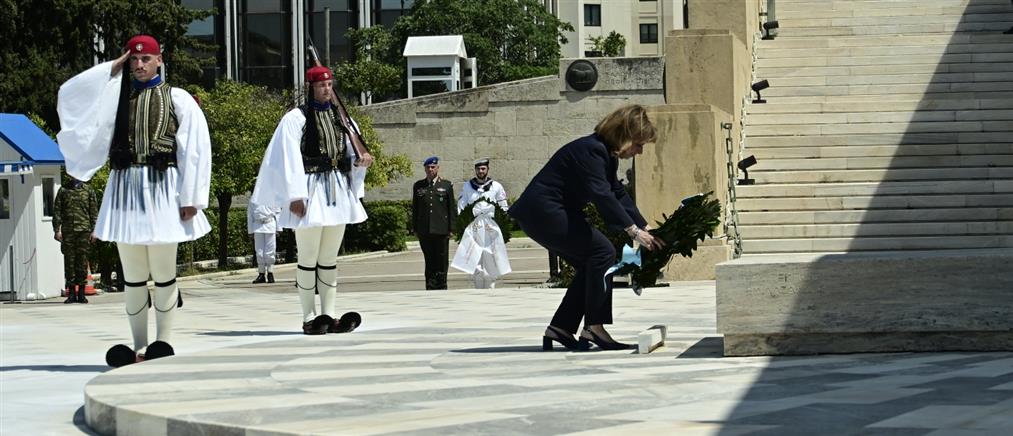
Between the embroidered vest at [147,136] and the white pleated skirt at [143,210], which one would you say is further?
the embroidered vest at [147,136]

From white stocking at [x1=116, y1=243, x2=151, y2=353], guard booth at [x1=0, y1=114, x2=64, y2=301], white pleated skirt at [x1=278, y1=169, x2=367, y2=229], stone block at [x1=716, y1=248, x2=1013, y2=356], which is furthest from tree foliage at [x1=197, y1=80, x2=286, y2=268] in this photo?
stone block at [x1=716, y1=248, x2=1013, y2=356]

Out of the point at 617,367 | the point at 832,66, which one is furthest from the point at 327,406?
the point at 832,66

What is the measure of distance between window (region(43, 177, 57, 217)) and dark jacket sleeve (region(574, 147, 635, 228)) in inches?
583

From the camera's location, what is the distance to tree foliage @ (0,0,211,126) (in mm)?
42281

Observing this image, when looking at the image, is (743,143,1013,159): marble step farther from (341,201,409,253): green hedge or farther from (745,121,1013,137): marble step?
(341,201,409,253): green hedge

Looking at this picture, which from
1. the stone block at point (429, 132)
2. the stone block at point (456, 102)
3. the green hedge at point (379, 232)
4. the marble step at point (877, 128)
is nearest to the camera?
the marble step at point (877, 128)

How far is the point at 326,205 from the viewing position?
1220cm

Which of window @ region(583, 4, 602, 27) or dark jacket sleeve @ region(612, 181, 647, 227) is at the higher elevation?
window @ region(583, 4, 602, 27)

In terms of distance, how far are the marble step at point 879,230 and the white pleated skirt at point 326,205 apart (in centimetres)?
759

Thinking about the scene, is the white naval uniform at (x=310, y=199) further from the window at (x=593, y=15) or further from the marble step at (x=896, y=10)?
the window at (x=593, y=15)

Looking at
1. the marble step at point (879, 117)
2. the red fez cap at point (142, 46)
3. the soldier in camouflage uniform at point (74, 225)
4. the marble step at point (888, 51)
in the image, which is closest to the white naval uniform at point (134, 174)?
the red fez cap at point (142, 46)

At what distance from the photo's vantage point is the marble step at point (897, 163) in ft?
65.3

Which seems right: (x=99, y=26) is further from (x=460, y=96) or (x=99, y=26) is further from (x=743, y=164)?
(x=743, y=164)

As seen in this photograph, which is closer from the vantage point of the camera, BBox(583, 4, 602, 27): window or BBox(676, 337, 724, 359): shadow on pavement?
BBox(676, 337, 724, 359): shadow on pavement
